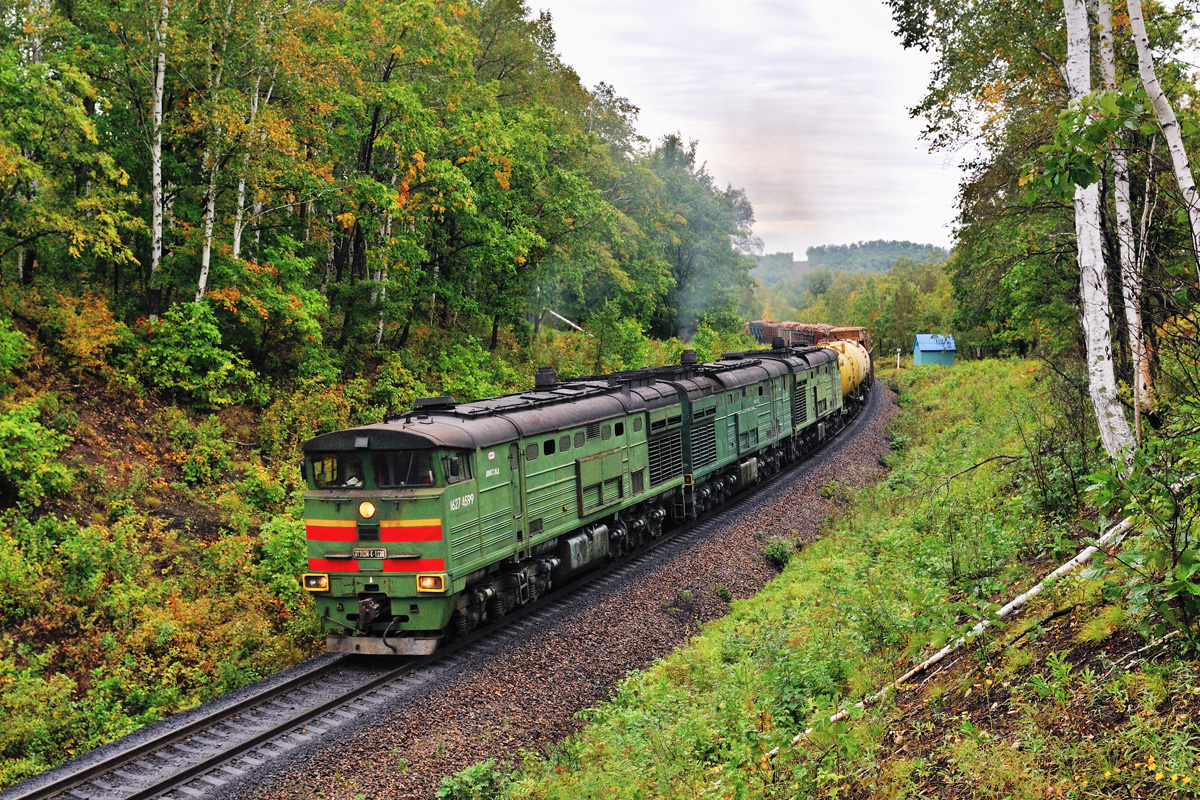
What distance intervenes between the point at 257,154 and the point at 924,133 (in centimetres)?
1527

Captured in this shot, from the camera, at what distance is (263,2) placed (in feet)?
65.7

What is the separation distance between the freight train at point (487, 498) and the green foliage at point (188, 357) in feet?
25.7

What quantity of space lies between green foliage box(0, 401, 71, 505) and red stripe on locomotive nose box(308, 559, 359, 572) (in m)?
5.92

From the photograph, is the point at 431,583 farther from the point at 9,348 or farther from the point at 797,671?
the point at 9,348

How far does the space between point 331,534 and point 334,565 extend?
0.45m

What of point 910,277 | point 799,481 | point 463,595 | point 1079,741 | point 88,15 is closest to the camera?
point 1079,741

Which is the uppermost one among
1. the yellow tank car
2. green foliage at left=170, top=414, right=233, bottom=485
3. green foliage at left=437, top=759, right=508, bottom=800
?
the yellow tank car

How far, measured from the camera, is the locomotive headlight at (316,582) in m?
11.9

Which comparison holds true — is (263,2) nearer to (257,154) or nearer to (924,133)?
(257,154)

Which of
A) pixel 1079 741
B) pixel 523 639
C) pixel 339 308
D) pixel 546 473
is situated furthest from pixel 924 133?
pixel 339 308

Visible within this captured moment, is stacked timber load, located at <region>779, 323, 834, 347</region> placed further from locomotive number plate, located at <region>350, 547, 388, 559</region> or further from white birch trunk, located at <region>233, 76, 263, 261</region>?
locomotive number plate, located at <region>350, 547, 388, 559</region>

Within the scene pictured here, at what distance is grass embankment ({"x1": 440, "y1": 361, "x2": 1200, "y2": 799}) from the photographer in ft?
18.8

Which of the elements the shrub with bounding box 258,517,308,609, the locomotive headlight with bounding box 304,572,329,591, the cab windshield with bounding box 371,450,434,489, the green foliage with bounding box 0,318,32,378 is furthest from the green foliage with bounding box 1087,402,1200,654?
the green foliage with bounding box 0,318,32,378

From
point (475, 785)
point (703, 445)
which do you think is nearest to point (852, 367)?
point (703, 445)
